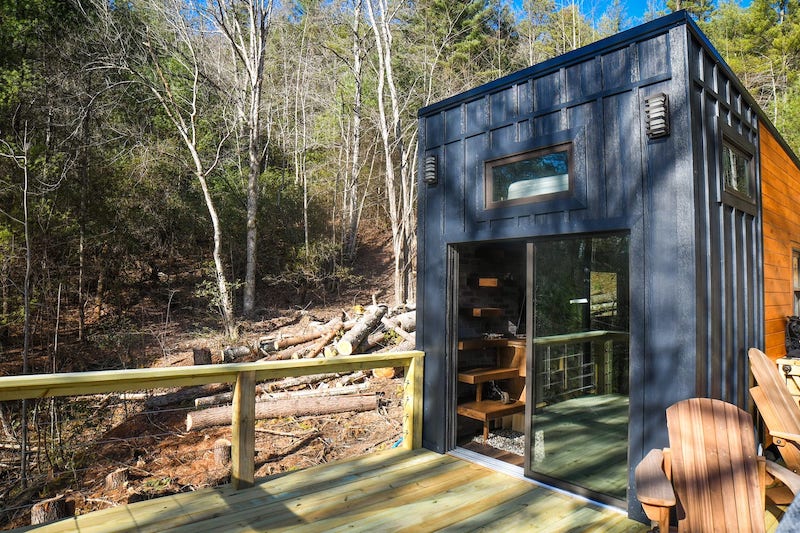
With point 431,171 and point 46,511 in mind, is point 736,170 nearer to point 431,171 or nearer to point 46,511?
point 431,171

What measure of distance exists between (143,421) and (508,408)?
15.4ft

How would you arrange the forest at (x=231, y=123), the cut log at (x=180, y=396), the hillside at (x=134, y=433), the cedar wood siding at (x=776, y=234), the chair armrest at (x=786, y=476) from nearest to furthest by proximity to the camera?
the chair armrest at (x=786, y=476)
the cedar wood siding at (x=776, y=234)
the hillside at (x=134, y=433)
the cut log at (x=180, y=396)
the forest at (x=231, y=123)

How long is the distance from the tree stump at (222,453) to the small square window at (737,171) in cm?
498

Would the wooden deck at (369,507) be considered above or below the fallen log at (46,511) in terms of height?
above

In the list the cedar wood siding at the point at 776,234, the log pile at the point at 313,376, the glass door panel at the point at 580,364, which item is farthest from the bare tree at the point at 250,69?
the cedar wood siding at the point at 776,234

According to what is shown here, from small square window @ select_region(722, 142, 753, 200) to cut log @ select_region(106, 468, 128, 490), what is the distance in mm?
5735

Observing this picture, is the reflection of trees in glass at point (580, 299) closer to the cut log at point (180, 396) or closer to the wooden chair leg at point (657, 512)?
the wooden chair leg at point (657, 512)

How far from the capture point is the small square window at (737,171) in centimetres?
313

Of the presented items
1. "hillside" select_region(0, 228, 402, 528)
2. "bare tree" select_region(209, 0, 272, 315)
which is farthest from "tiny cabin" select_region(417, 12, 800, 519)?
"bare tree" select_region(209, 0, 272, 315)

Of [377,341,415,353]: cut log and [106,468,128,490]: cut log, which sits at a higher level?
[377,341,415,353]: cut log

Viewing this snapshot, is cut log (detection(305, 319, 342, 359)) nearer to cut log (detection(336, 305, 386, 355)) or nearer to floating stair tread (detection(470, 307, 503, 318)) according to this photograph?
cut log (detection(336, 305, 386, 355))

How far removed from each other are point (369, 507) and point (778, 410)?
8.23 ft

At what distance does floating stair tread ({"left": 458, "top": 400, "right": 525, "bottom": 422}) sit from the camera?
4156 mm

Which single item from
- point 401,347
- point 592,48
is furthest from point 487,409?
point 401,347
